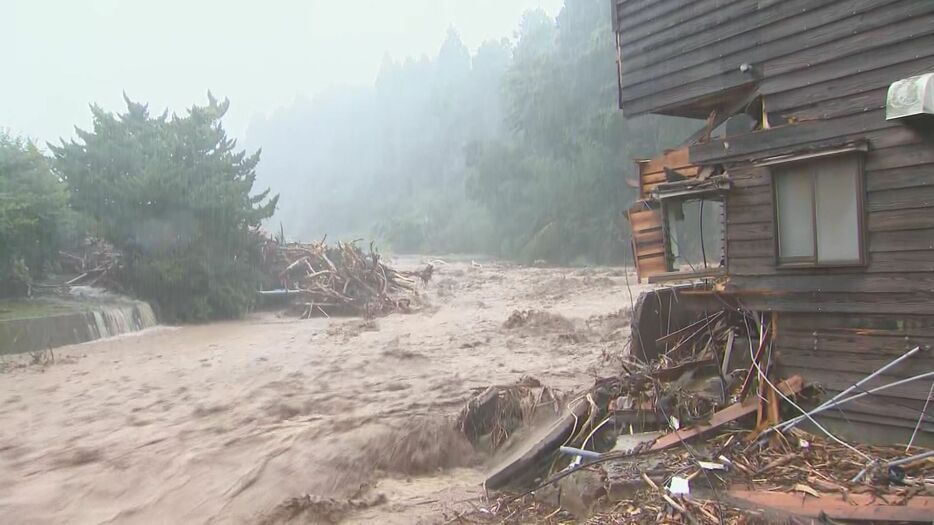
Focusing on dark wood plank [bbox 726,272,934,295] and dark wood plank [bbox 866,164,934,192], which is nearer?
dark wood plank [bbox 866,164,934,192]

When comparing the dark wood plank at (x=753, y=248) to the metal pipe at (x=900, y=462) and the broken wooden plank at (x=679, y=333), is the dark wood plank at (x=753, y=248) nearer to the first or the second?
the broken wooden plank at (x=679, y=333)

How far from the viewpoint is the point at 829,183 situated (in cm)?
619

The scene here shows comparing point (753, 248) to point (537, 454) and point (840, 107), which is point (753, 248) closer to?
point (840, 107)

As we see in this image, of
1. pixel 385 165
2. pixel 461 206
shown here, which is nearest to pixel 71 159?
pixel 461 206

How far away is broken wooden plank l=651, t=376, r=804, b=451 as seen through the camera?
234 inches

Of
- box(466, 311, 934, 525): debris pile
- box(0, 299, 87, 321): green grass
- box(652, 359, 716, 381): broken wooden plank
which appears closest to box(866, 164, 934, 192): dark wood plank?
box(466, 311, 934, 525): debris pile

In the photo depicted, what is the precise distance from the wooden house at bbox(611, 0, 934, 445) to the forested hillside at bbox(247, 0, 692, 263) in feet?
80.6

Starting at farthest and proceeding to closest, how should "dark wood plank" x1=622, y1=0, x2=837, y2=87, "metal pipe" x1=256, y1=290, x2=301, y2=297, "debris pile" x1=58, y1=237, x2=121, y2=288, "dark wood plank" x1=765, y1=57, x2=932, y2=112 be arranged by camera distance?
1. "metal pipe" x1=256, y1=290, x2=301, y2=297
2. "debris pile" x1=58, y1=237, x2=121, y2=288
3. "dark wood plank" x1=622, y1=0, x2=837, y2=87
4. "dark wood plank" x1=765, y1=57, x2=932, y2=112

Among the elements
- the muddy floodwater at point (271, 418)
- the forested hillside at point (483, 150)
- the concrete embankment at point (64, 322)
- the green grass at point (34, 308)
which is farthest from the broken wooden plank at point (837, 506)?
the forested hillside at point (483, 150)

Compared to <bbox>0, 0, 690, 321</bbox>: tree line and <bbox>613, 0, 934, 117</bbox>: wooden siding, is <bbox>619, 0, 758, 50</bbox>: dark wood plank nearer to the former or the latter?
<bbox>613, 0, 934, 117</bbox>: wooden siding

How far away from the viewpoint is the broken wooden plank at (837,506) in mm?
4426

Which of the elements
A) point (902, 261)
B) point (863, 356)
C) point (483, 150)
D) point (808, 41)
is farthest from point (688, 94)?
point (483, 150)

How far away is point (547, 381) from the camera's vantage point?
1014cm

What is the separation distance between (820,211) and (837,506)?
109 inches
